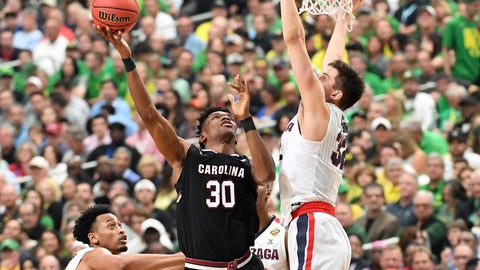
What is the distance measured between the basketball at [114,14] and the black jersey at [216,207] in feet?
3.66

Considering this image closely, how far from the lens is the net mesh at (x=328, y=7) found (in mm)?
11109

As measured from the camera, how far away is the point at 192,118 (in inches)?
720

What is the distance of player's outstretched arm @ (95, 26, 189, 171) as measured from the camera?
10664 mm

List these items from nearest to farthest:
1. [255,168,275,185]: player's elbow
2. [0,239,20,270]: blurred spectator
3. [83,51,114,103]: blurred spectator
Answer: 1. [255,168,275,185]: player's elbow
2. [0,239,20,270]: blurred spectator
3. [83,51,114,103]: blurred spectator

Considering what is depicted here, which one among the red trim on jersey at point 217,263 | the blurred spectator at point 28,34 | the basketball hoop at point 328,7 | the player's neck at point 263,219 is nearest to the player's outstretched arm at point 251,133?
the red trim on jersey at point 217,263

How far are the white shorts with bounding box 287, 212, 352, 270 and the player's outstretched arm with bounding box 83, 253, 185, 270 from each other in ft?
3.24

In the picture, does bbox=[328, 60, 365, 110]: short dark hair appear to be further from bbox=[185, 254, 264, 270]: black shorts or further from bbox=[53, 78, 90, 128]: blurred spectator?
bbox=[53, 78, 90, 128]: blurred spectator

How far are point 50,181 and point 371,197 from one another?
435 cm

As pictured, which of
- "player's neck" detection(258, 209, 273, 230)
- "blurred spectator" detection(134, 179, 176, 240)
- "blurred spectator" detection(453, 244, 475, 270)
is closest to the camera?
"player's neck" detection(258, 209, 273, 230)

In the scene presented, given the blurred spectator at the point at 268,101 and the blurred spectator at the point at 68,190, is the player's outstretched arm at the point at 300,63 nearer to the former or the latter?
the blurred spectator at the point at 68,190

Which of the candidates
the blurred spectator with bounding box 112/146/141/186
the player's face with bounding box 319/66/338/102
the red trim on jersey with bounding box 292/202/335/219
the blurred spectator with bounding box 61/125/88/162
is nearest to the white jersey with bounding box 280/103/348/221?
the red trim on jersey with bounding box 292/202/335/219

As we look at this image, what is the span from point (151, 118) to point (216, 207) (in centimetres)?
85

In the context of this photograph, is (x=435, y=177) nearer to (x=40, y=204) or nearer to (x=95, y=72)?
(x=40, y=204)

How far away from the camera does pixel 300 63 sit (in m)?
10.2
